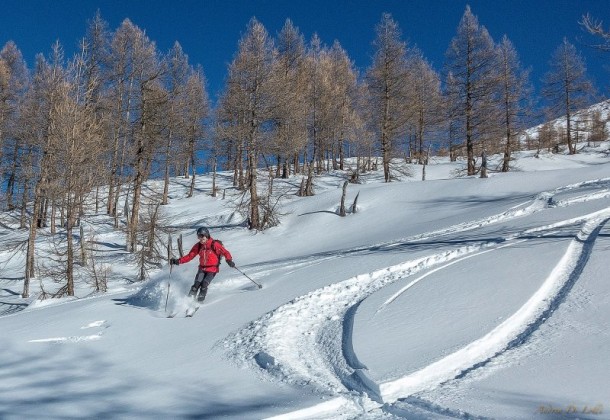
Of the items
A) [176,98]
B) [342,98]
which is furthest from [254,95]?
[342,98]

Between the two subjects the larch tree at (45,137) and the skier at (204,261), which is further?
the larch tree at (45,137)

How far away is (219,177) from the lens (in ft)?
124

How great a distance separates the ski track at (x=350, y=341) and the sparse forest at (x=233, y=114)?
9.75 m

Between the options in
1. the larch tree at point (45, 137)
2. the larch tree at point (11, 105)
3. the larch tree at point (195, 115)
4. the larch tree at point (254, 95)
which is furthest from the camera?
the larch tree at point (195, 115)

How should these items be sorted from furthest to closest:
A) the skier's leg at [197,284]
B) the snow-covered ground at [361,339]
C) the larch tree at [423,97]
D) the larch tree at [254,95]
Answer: the larch tree at [423,97] → the larch tree at [254,95] → the skier's leg at [197,284] → the snow-covered ground at [361,339]

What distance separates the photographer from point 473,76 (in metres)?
24.9

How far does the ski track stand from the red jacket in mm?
2080

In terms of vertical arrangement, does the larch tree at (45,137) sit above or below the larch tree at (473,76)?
below

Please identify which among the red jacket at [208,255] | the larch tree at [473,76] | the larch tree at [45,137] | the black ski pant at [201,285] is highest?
the larch tree at [473,76]

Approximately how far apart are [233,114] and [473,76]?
1376 cm

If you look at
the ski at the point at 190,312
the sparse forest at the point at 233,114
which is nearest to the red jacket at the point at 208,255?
the ski at the point at 190,312

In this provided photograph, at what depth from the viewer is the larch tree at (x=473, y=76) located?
24625 mm

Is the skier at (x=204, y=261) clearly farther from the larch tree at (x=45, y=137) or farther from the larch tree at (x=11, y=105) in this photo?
the larch tree at (x=11, y=105)

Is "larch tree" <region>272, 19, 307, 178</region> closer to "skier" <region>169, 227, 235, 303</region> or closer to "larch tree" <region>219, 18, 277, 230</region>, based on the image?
"larch tree" <region>219, 18, 277, 230</region>
